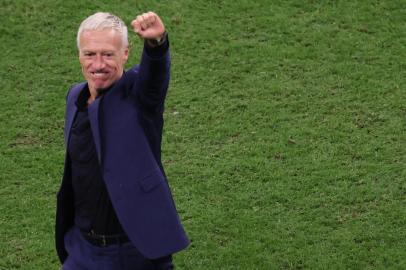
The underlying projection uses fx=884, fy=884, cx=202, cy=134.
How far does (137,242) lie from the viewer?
4473 mm

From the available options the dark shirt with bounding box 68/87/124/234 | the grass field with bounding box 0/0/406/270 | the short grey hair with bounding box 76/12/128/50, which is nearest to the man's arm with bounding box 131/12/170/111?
the short grey hair with bounding box 76/12/128/50

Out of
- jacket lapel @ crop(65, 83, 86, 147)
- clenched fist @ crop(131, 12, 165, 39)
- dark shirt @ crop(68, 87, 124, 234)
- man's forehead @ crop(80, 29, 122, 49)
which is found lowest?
dark shirt @ crop(68, 87, 124, 234)

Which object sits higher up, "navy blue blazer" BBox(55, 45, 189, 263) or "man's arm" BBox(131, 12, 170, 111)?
"man's arm" BBox(131, 12, 170, 111)

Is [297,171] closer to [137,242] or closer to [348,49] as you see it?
[348,49]

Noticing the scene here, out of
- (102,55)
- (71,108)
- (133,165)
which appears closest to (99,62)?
(102,55)

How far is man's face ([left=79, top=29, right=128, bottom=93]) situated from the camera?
4465 mm

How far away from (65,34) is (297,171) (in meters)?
4.29

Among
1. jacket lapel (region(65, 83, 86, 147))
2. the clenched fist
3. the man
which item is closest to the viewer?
the clenched fist

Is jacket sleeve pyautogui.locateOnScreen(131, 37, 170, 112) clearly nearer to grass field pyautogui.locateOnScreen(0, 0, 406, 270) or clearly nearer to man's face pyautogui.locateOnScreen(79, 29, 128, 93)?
man's face pyautogui.locateOnScreen(79, 29, 128, 93)

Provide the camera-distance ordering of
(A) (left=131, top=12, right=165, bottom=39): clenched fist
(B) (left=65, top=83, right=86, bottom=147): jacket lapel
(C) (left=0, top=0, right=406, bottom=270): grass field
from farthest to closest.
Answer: (C) (left=0, top=0, right=406, bottom=270): grass field
(B) (left=65, top=83, right=86, bottom=147): jacket lapel
(A) (left=131, top=12, right=165, bottom=39): clenched fist

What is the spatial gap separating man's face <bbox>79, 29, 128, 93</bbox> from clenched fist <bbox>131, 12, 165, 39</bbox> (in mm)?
404

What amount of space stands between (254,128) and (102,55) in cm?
477

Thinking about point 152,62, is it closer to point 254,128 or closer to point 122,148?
point 122,148

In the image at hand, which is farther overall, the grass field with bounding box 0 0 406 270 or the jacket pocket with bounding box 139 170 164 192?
the grass field with bounding box 0 0 406 270
